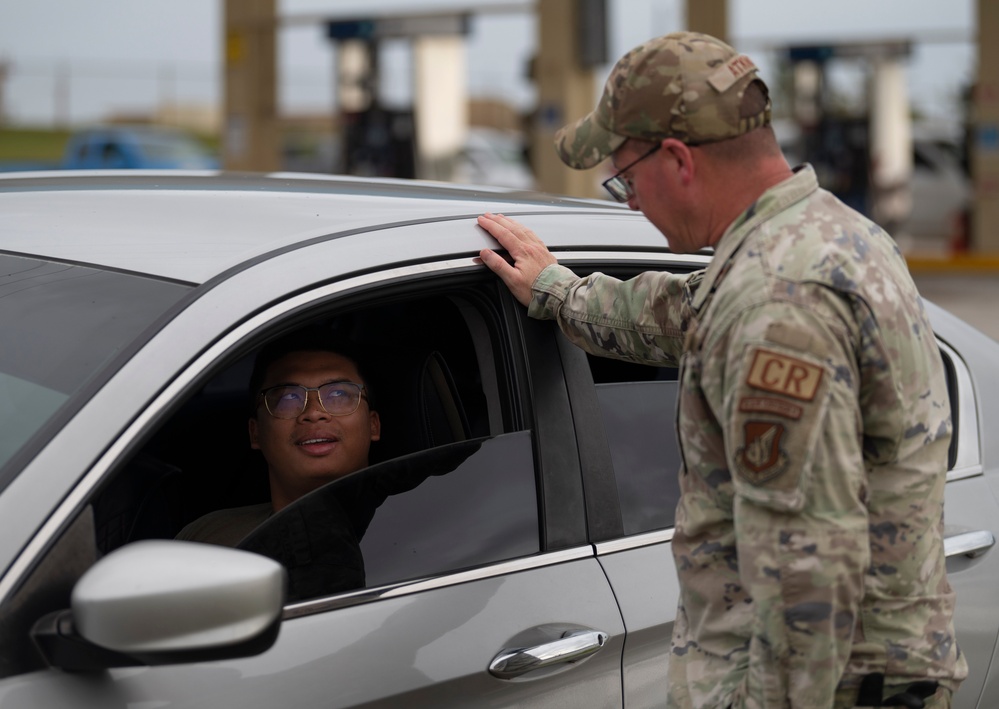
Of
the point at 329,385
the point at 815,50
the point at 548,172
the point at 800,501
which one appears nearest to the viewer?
the point at 800,501

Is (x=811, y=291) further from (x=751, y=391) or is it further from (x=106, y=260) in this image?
(x=106, y=260)

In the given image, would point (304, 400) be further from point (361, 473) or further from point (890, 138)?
point (890, 138)

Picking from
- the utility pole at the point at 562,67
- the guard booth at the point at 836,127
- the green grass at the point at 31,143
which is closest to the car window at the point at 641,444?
the utility pole at the point at 562,67

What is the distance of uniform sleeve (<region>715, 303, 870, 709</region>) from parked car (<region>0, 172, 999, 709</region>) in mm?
471

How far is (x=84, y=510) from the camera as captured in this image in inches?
64.3

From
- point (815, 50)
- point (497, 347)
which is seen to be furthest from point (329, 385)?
point (815, 50)

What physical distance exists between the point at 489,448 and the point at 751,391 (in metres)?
0.68

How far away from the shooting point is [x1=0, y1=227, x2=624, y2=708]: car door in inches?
64.4

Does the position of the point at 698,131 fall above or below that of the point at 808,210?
above

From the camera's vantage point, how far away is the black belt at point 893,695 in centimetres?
175

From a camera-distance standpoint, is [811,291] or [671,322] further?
[671,322]

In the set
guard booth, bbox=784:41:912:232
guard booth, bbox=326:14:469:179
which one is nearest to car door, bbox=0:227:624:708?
guard booth, bbox=326:14:469:179

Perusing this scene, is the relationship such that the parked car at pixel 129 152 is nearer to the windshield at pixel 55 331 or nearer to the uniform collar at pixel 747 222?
the windshield at pixel 55 331

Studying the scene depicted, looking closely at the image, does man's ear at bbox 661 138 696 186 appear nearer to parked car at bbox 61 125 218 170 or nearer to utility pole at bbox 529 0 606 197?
utility pole at bbox 529 0 606 197
